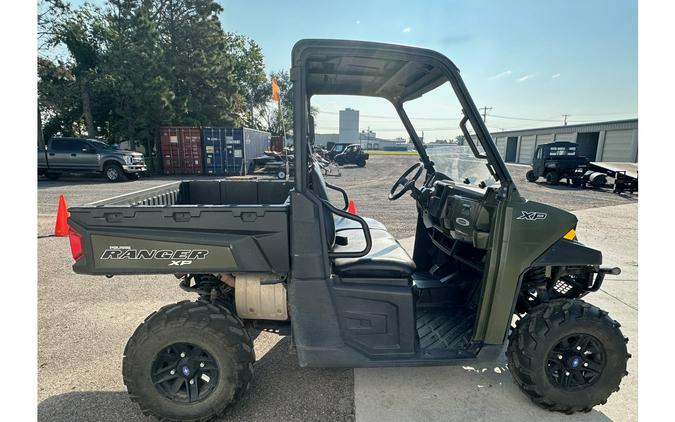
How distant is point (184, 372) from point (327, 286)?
102 centimetres

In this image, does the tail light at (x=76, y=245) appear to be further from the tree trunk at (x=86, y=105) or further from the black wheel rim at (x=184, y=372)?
the tree trunk at (x=86, y=105)

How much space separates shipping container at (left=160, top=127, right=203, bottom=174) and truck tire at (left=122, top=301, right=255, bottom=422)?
59.0 feet

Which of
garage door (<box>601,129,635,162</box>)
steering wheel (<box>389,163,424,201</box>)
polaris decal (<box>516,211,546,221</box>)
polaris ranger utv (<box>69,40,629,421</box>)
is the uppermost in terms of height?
garage door (<box>601,129,635,162</box>)

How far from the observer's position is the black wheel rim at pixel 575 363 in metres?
2.24

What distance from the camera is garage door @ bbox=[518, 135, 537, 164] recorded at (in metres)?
36.2

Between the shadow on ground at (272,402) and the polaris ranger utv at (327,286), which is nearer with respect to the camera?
the polaris ranger utv at (327,286)

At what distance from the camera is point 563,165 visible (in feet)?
54.4

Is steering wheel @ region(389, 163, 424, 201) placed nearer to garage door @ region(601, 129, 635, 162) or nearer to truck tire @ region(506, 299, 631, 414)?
truck tire @ region(506, 299, 631, 414)

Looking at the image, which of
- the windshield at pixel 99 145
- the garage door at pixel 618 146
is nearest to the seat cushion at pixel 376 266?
the windshield at pixel 99 145

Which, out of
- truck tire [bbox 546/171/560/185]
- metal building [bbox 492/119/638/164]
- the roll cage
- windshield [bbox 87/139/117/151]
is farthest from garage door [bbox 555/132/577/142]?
the roll cage

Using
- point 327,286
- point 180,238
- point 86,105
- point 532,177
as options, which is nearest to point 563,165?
point 532,177

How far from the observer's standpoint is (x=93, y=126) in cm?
2036

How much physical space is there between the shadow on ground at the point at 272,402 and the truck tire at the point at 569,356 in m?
1.17

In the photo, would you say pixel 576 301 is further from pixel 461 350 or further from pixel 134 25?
pixel 134 25
